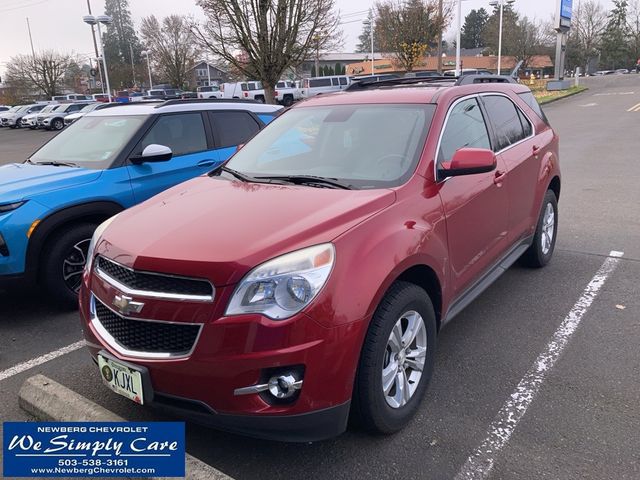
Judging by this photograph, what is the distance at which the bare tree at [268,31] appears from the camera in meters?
14.6

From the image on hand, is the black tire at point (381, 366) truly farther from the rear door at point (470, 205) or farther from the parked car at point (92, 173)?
the parked car at point (92, 173)

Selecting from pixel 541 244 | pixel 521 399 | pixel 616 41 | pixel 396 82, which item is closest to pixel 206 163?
pixel 396 82

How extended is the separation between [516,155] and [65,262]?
3884mm

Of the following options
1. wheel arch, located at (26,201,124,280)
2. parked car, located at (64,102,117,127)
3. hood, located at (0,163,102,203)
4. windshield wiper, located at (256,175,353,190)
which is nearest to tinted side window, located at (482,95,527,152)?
windshield wiper, located at (256,175,353,190)

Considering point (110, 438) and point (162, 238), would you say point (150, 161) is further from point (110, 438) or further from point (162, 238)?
point (110, 438)

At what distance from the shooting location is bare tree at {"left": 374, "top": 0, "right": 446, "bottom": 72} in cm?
3070

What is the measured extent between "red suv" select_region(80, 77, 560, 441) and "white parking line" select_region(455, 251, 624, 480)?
413mm

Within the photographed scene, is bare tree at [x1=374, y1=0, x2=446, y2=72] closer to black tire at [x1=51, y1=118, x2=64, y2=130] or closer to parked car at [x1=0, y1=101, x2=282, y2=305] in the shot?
black tire at [x1=51, y1=118, x2=64, y2=130]

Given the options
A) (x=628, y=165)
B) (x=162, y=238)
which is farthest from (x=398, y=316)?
(x=628, y=165)

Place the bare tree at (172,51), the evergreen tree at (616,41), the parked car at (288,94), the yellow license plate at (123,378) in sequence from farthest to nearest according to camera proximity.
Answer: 1. the evergreen tree at (616,41)
2. the bare tree at (172,51)
3. the parked car at (288,94)
4. the yellow license plate at (123,378)

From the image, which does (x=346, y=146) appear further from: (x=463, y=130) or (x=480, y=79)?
(x=480, y=79)

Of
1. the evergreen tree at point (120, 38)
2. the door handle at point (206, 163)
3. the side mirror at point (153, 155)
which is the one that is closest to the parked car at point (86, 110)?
the door handle at point (206, 163)

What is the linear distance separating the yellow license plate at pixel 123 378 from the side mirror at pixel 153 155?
2694 millimetres

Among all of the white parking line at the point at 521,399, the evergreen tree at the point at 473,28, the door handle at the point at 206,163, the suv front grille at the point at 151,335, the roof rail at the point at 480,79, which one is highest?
the evergreen tree at the point at 473,28
